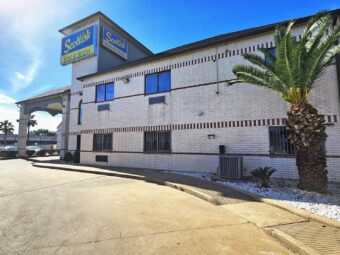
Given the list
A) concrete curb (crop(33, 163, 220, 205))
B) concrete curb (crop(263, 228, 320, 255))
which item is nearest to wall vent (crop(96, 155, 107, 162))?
concrete curb (crop(33, 163, 220, 205))

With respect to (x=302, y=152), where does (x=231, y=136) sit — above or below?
above

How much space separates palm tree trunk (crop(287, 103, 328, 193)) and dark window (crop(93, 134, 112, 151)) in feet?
41.1

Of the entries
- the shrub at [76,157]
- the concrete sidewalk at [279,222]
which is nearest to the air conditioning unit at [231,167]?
the concrete sidewalk at [279,222]

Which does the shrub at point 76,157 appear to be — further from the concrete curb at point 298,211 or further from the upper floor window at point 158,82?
the concrete curb at point 298,211

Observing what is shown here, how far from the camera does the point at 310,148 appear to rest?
727 centimetres

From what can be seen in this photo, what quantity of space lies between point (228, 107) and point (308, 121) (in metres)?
4.80

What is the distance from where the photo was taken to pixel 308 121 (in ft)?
24.1

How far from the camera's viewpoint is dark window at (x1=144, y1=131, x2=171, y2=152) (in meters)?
13.7

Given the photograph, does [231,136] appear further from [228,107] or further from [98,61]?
[98,61]

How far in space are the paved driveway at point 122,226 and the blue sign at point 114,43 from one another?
644 inches

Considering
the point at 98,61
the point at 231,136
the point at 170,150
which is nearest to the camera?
the point at 231,136

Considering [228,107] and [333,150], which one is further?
[228,107]

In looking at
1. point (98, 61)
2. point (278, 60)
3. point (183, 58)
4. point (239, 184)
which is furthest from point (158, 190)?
point (98, 61)

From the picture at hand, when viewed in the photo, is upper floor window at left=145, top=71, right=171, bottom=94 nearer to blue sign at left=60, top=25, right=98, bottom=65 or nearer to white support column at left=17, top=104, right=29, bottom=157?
blue sign at left=60, top=25, right=98, bottom=65
